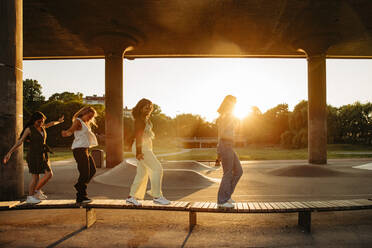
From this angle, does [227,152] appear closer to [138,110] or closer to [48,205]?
[138,110]

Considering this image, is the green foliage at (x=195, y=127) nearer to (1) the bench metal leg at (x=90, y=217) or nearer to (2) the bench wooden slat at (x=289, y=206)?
(1) the bench metal leg at (x=90, y=217)

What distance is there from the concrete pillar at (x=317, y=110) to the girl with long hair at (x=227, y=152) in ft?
48.4

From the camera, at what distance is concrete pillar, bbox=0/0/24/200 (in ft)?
22.9

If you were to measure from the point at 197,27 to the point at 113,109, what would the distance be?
7431 mm

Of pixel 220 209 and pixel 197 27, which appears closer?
pixel 220 209

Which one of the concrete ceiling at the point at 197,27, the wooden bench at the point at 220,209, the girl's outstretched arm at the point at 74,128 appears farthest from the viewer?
the concrete ceiling at the point at 197,27

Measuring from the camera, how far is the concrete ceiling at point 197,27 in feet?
44.4

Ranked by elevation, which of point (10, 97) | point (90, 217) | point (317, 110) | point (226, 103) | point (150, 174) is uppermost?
point (317, 110)

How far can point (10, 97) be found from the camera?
7.10 m

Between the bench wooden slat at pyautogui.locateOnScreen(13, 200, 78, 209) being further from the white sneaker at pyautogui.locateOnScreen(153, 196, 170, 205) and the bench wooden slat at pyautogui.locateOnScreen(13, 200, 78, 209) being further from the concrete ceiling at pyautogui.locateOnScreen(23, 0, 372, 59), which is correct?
the concrete ceiling at pyautogui.locateOnScreen(23, 0, 372, 59)

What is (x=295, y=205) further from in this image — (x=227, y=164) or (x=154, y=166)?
(x=154, y=166)

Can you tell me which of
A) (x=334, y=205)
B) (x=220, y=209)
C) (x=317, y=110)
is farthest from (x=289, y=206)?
(x=317, y=110)

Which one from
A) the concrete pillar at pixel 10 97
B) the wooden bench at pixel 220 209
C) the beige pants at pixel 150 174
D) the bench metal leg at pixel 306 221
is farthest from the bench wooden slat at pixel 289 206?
the concrete pillar at pixel 10 97

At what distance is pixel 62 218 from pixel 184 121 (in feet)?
263
